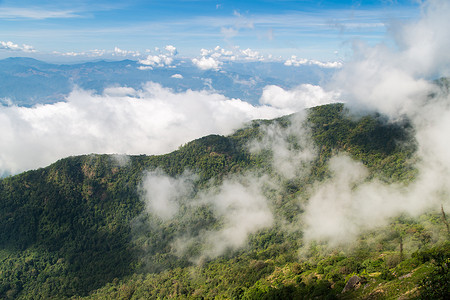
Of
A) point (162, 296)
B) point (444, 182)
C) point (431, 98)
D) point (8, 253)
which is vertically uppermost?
point (431, 98)

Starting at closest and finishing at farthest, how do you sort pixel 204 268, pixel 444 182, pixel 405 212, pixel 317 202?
1. pixel 405 212
2. pixel 444 182
3. pixel 204 268
4. pixel 317 202

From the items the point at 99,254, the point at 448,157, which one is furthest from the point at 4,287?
the point at 448,157

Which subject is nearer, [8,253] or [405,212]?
[405,212]

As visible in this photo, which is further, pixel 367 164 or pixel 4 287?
pixel 367 164

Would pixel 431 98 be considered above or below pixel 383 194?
above

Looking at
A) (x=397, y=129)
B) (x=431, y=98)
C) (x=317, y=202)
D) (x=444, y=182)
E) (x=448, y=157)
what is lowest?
(x=317, y=202)

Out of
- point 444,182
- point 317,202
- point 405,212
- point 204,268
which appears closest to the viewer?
point 405,212

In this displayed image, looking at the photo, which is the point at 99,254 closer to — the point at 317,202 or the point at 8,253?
the point at 8,253

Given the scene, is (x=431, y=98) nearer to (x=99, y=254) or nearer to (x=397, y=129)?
(x=397, y=129)

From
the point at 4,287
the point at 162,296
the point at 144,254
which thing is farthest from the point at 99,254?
the point at 162,296
